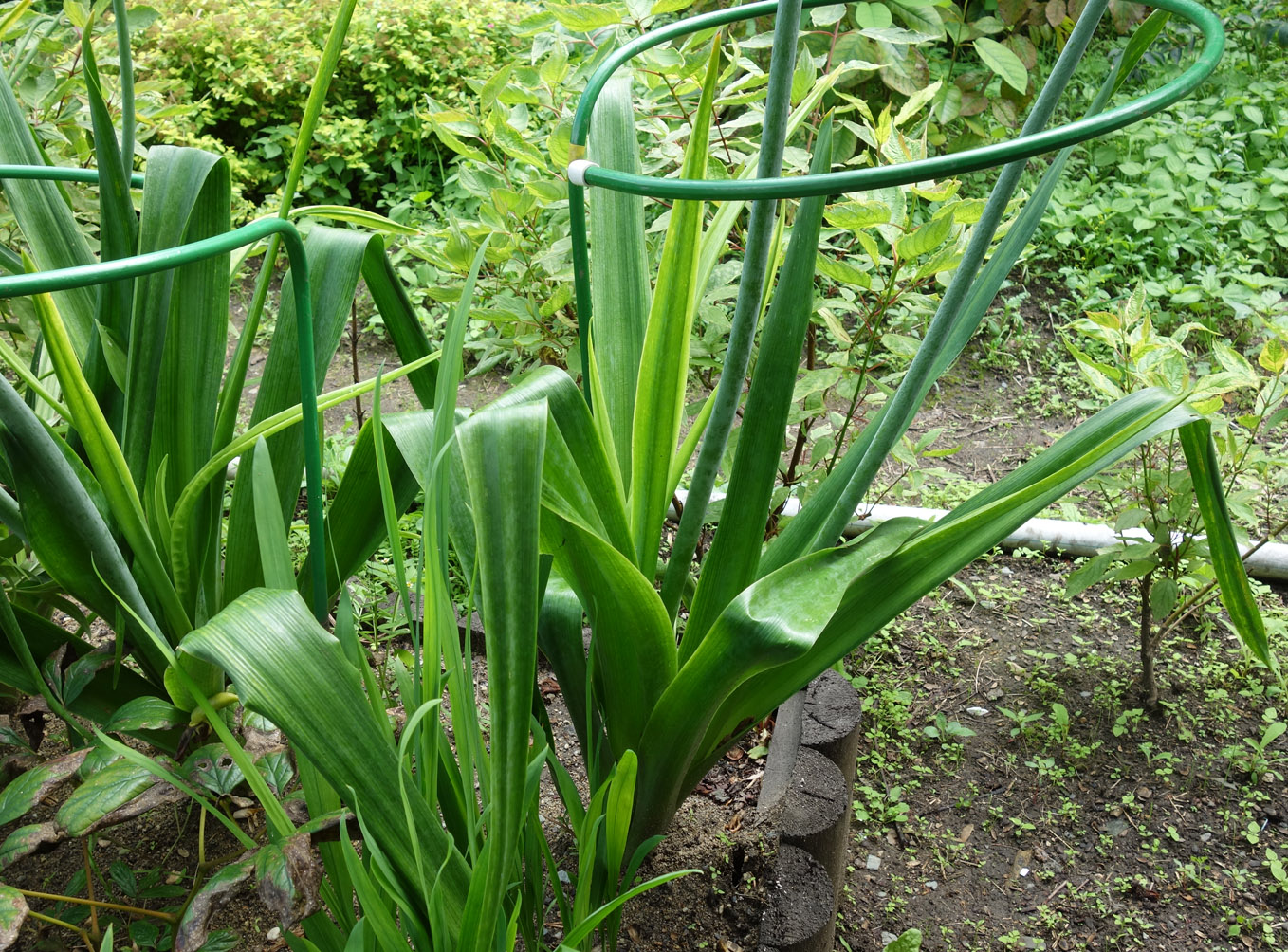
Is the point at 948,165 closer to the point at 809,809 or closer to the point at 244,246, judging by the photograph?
the point at 244,246

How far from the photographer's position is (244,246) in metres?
0.88

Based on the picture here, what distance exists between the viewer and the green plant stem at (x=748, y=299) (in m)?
0.85

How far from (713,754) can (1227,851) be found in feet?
2.69

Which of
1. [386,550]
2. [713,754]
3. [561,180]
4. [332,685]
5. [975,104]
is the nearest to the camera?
[332,685]

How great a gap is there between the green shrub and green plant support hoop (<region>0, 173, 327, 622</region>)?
2849 mm

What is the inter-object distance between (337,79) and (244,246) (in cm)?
346

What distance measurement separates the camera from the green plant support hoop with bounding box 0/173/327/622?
0.62 m

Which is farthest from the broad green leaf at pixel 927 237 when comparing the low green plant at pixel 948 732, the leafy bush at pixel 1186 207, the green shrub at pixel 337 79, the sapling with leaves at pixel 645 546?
the green shrub at pixel 337 79

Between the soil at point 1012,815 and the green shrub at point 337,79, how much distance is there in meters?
2.79

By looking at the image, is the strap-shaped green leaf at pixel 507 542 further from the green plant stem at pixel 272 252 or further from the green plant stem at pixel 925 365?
the green plant stem at pixel 925 365

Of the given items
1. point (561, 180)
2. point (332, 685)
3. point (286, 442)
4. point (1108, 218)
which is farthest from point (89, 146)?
point (1108, 218)

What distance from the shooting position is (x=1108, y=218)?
3.27 meters

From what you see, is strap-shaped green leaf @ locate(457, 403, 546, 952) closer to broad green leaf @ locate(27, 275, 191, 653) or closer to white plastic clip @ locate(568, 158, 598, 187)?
white plastic clip @ locate(568, 158, 598, 187)

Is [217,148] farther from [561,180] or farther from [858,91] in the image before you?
[561,180]
